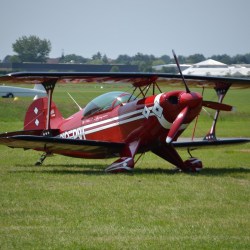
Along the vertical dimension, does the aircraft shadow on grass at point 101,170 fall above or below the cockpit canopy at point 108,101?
below

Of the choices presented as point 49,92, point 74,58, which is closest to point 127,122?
point 49,92

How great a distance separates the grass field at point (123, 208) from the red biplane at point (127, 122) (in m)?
0.53

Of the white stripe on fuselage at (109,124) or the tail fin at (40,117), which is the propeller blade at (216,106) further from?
the tail fin at (40,117)

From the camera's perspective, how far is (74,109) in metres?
50.8

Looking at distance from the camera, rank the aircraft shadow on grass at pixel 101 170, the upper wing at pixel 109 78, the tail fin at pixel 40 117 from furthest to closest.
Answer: the tail fin at pixel 40 117 → the upper wing at pixel 109 78 → the aircraft shadow on grass at pixel 101 170

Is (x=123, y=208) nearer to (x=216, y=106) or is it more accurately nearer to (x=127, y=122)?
(x=127, y=122)

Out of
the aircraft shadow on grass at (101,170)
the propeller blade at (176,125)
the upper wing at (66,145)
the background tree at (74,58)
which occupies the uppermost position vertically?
the propeller blade at (176,125)

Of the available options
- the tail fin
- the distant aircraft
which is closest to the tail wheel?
the tail fin

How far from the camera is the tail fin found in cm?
1900

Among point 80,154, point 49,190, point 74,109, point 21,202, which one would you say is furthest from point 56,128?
point 74,109

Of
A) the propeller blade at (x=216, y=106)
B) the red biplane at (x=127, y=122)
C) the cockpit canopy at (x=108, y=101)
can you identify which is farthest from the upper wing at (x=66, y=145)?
the propeller blade at (x=216, y=106)

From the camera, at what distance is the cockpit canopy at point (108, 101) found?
1722cm

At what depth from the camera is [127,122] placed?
16656 millimetres

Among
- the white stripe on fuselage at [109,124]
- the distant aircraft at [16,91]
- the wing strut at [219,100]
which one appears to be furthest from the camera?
the distant aircraft at [16,91]
